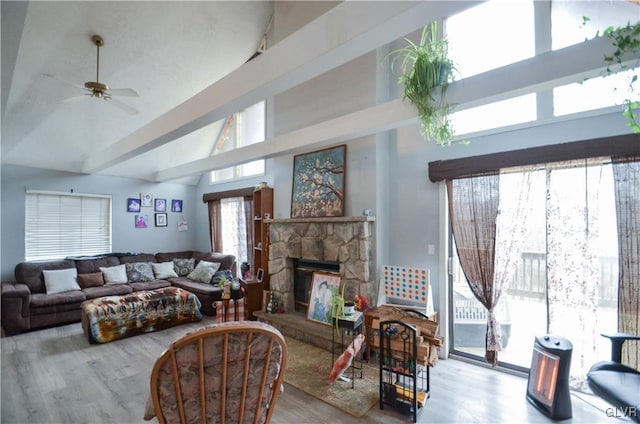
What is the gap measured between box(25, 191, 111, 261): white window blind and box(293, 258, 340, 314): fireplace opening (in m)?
4.08

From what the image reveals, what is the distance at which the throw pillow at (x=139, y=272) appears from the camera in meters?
5.48

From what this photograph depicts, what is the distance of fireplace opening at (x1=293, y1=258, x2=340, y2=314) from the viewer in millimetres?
4320

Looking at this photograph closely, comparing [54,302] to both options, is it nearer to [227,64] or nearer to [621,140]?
[227,64]

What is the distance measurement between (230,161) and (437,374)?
3866mm

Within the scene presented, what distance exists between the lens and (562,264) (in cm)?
273

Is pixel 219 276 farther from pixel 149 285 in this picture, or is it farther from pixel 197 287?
pixel 149 285

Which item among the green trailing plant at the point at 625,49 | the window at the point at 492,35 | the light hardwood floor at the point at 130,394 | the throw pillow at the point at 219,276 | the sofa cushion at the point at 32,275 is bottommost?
the light hardwood floor at the point at 130,394

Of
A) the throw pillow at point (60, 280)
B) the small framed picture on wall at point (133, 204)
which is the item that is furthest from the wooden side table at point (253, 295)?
the small framed picture on wall at point (133, 204)

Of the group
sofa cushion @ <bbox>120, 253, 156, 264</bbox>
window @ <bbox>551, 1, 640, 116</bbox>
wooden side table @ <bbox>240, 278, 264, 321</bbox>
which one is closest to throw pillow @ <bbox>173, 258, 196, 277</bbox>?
sofa cushion @ <bbox>120, 253, 156, 264</bbox>

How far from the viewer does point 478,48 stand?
3.20m

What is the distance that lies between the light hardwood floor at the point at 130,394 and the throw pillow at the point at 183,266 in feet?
8.42

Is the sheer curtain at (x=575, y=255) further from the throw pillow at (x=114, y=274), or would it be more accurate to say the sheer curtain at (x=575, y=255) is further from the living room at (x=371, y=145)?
the throw pillow at (x=114, y=274)

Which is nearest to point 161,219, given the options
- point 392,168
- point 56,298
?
point 56,298

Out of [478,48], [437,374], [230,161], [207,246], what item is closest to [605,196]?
[478,48]
